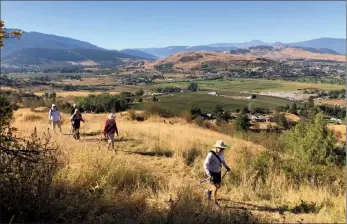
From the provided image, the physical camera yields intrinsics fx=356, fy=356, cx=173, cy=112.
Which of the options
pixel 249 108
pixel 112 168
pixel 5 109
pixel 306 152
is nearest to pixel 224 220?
pixel 112 168

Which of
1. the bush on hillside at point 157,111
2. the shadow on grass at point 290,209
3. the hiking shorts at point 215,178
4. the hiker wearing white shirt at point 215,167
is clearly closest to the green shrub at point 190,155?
the hiker wearing white shirt at point 215,167

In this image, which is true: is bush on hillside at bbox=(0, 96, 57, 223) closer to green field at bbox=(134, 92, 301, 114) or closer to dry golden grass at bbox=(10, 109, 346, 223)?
dry golden grass at bbox=(10, 109, 346, 223)

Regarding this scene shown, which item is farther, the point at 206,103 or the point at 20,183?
the point at 206,103

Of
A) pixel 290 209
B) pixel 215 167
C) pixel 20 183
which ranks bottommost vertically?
pixel 290 209

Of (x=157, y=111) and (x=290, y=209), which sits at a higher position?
(x=290, y=209)

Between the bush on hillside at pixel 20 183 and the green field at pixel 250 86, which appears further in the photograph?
the green field at pixel 250 86

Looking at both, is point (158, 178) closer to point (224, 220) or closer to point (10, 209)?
point (224, 220)

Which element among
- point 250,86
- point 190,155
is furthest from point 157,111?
point 250,86

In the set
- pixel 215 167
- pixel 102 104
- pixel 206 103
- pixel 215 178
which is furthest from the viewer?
pixel 206 103

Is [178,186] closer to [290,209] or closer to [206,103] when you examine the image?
[290,209]

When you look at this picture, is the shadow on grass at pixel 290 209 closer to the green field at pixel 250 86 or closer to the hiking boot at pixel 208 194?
the hiking boot at pixel 208 194

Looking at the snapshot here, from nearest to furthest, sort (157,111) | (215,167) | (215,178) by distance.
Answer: (215,178)
(215,167)
(157,111)

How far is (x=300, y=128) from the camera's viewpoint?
17828 mm

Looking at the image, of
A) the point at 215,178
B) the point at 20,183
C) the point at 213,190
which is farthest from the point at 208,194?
the point at 20,183
